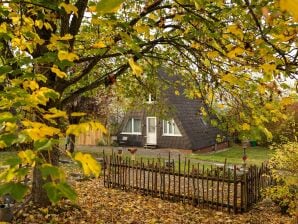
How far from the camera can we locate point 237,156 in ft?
83.6

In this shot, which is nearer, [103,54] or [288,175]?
[103,54]

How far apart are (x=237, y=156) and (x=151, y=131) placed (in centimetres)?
735

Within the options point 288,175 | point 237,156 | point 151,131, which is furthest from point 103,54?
point 151,131

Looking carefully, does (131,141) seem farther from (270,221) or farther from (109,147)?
(270,221)

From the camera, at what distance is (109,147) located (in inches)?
1168

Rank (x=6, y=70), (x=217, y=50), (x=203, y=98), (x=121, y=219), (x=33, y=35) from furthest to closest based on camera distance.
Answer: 1. (x=121, y=219)
2. (x=203, y=98)
3. (x=217, y=50)
4. (x=33, y=35)
5. (x=6, y=70)

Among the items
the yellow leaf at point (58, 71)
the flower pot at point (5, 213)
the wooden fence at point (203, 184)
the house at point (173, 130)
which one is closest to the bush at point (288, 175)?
the wooden fence at point (203, 184)

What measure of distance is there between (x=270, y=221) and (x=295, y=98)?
6400 millimetres

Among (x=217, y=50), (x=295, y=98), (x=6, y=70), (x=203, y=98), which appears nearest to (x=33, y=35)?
(x=6, y=70)

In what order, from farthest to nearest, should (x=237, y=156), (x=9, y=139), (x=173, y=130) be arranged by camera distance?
(x=173, y=130) → (x=237, y=156) → (x=9, y=139)

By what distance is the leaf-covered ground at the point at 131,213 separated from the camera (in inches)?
339

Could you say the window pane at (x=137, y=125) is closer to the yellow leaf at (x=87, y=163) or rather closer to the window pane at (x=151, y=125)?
the window pane at (x=151, y=125)

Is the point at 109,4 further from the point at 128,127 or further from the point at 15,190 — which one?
the point at 128,127

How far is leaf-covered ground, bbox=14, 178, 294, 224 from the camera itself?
8617 millimetres
